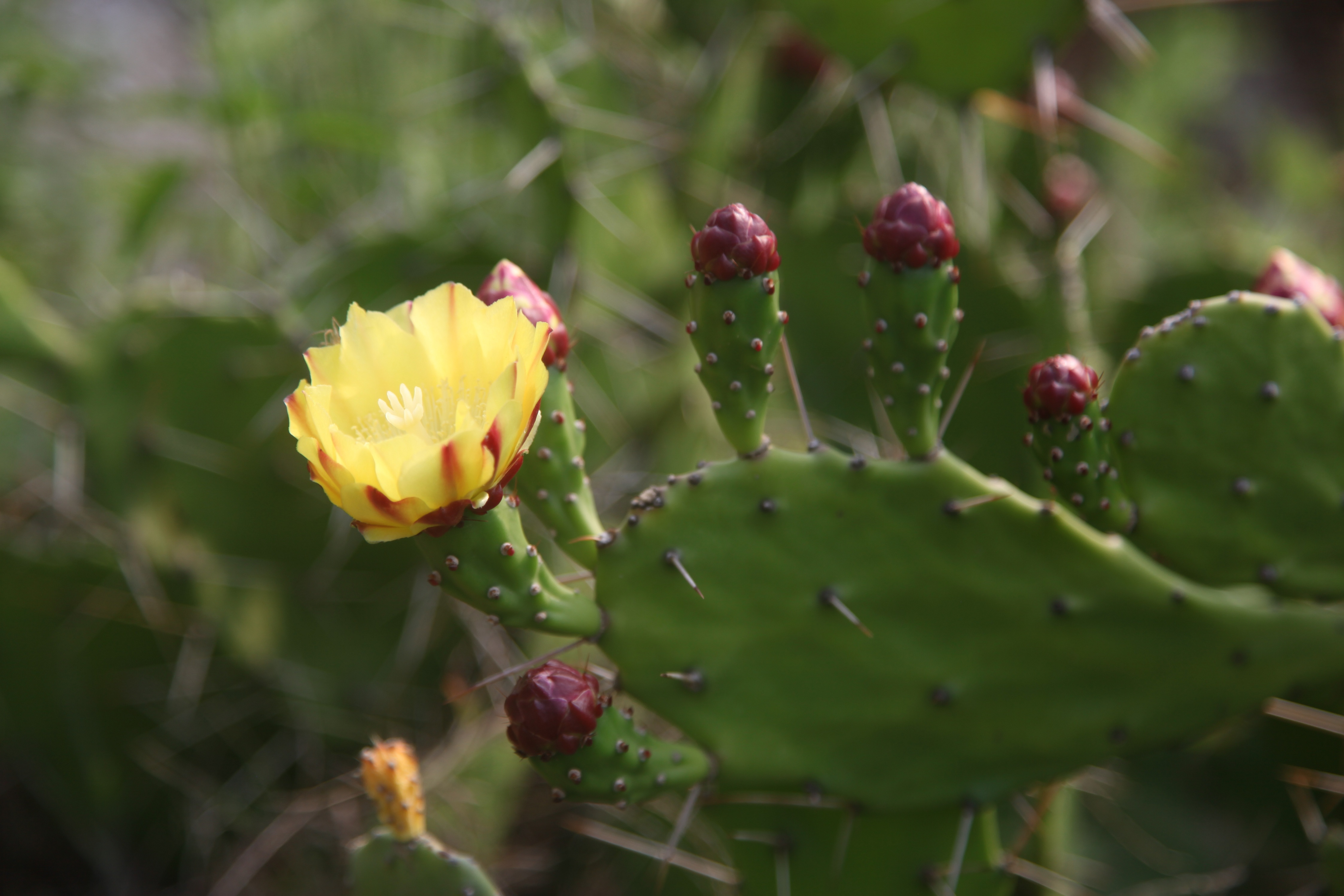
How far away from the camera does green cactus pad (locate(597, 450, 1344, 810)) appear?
785 mm

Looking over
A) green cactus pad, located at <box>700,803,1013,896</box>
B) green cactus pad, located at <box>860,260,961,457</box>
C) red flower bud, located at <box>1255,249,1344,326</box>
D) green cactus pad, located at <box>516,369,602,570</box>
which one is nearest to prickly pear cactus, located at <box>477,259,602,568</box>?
green cactus pad, located at <box>516,369,602,570</box>

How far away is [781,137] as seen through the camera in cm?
165

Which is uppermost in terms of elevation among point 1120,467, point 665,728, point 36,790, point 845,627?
point 1120,467

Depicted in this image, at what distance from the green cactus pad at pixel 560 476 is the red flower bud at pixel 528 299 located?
2cm

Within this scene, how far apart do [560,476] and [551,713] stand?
0.66ft

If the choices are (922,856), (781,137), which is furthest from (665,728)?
(781,137)

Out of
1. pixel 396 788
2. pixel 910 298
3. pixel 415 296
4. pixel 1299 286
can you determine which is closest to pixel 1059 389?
pixel 910 298

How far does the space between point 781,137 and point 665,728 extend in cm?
100

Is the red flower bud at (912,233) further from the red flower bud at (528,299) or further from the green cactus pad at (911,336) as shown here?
the red flower bud at (528,299)

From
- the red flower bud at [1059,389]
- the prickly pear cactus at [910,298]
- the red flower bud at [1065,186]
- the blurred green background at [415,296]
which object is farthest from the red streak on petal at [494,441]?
the red flower bud at [1065,186]

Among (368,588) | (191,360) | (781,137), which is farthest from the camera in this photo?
(781,137)

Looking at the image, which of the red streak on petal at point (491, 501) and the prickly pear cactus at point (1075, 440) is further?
the prickly pear cactus at point (1075, 440)

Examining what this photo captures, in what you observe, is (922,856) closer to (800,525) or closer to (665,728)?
(800,525)

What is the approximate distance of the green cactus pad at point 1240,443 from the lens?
846mm
